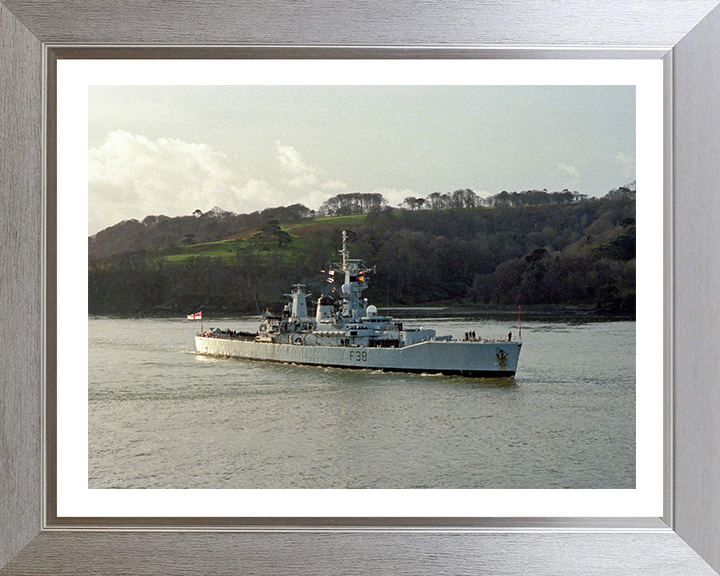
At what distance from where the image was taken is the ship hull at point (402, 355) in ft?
8.70

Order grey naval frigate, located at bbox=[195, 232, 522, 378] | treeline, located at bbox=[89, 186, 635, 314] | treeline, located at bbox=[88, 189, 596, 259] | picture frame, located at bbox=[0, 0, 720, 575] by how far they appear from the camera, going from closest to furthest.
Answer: picture frame, located at bbox=[0, 0, 720, 575]
treeline, located at bbox=[88, 189, 596, 259]
treeline, located at bbox=[89, 186, 635, 314]
grey naval frigate, located at bbox=[195, 232, 522, 378]

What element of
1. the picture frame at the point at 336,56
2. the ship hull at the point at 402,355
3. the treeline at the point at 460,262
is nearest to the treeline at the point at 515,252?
the treeline at the point at 460,262

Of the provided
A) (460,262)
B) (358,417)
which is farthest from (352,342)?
(460,262)

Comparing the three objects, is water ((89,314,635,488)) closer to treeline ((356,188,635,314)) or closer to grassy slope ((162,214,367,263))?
treeline ((356,188,635,314))

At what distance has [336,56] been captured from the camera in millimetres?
1188

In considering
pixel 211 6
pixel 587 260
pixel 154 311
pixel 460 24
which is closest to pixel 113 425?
pixel 154 311

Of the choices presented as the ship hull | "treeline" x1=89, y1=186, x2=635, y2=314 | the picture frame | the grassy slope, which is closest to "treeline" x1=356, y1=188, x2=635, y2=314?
"treeline" x1=89, y1=186, x2=635, y2=314

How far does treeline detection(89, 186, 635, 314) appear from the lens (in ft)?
8.11

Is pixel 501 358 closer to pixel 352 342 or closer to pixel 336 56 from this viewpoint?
pixel 352 342

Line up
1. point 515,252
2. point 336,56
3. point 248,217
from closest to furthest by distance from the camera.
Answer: point 336,56 → point 248,217 → point 515,252

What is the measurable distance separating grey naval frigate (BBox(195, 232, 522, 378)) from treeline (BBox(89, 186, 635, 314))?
3.1 inches

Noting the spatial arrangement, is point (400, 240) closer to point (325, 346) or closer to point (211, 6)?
point (325, 346)

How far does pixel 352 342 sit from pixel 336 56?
174cm

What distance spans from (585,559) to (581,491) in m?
0.16
